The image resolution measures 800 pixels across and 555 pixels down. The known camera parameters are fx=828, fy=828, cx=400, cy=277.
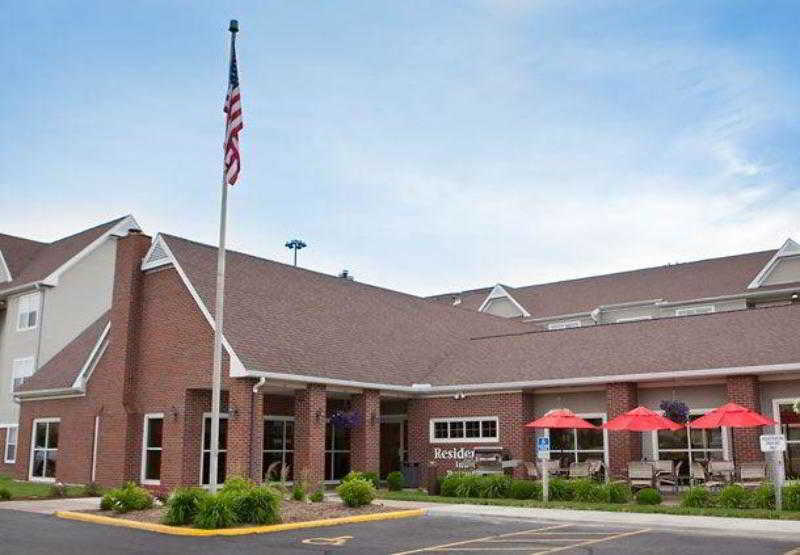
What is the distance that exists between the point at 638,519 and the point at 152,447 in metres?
15.3

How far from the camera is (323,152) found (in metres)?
24.4

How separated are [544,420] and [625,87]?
9.22 meters

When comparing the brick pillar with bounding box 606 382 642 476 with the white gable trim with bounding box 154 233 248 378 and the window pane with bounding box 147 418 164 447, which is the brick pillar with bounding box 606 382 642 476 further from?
the window pane with bounding box 147 418 164 447

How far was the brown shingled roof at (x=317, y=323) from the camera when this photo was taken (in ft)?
80.6

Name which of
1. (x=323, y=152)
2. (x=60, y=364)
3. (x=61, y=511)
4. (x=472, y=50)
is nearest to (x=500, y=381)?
(x=323, y=152)

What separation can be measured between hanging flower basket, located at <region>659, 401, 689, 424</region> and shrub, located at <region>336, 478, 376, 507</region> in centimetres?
900

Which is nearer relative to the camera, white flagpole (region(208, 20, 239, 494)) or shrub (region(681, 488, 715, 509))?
white flagpole (region(208, 20, 239, 494))

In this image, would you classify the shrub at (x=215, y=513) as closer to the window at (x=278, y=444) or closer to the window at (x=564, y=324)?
the window at (x=278, y=444)

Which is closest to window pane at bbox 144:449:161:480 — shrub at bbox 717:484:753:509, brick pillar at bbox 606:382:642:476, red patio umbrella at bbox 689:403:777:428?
brick pillar at bbox 606:382:642:476

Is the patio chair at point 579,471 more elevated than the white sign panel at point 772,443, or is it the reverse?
the white sign panel at point 772,443

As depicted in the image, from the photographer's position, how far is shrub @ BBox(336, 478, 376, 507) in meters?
18.7

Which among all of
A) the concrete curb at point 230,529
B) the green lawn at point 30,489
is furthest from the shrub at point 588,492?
the green lawn at point 30,489

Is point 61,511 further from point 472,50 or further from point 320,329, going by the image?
point 472,50

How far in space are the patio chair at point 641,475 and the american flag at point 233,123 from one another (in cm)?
1299
